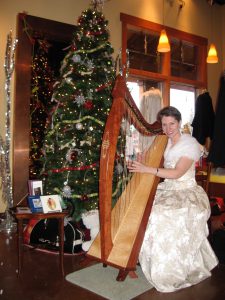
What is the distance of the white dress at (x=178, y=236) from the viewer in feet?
7.78

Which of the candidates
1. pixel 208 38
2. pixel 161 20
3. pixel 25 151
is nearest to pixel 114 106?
pixel 25 151

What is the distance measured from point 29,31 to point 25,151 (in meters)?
1.62

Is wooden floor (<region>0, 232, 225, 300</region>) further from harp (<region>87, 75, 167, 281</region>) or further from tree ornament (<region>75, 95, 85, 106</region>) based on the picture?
tree ornament (<region>75, 95, 85, 106</region>)

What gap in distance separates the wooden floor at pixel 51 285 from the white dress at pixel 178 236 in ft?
0.29

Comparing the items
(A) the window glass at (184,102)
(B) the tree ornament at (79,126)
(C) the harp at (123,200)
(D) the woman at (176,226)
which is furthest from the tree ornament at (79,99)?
(A) the window glass at (184,102)

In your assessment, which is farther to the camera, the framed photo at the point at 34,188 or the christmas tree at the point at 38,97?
the christmas tree at the point at 38,97

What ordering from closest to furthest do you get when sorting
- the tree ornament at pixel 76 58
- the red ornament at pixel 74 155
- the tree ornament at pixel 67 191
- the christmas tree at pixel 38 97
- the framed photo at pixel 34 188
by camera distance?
the framed photo at pixel 34 188 → the tree ornament at pixel 67 191 → the red ornament at pixel 74 155 → the tree ornament at pixel 76 58 → the christmas tree at pixel 38 97

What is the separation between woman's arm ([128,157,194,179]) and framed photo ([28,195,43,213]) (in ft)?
2.56

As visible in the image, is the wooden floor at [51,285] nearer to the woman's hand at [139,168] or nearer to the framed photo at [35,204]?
the framed photo at [35,204]

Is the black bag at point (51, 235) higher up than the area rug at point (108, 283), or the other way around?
the black bag at point (51, 235)

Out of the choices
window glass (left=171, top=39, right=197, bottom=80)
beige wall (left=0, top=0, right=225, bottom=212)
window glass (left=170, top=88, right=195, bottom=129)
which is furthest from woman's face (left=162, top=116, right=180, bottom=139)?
window glass (left=171, top=39, right=197, bottom=80)

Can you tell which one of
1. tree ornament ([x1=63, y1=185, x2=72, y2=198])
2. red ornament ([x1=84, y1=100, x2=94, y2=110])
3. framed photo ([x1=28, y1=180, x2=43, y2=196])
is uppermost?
red ornament ([x1=84, y1=100, x2=94, y2=110])

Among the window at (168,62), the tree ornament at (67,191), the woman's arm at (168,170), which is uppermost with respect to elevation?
Answer: the window at (168,62)

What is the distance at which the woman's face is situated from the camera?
8.86 ft
